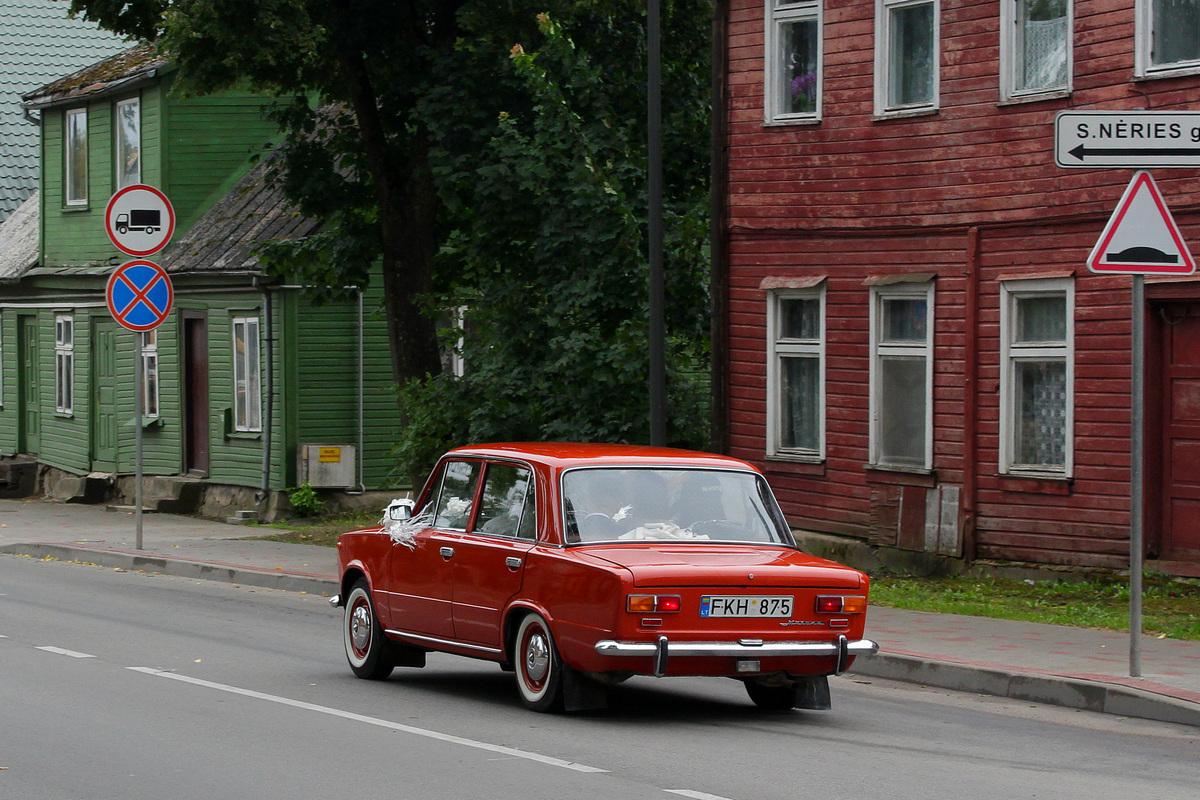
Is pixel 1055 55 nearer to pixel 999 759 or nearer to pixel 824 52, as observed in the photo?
pixel 824 52

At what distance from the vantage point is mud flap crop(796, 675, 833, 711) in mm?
9766

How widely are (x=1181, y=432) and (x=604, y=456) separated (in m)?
7.29

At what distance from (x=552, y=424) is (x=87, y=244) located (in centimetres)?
1544

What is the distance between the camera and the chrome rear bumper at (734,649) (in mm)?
8750

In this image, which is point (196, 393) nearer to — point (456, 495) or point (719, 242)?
point (719, 242)

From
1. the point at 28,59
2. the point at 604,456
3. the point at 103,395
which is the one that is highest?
the point at 28,59

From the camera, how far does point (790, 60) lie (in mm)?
18719

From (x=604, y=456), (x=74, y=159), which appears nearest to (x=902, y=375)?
(x=604, y=456)

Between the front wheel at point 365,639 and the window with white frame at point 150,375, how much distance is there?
19.6 m

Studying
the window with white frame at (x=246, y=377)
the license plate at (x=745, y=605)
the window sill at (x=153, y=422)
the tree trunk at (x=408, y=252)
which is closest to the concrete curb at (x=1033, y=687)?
the license plate at (x=745, y=605)

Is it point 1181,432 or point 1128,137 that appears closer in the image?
point 1128,137

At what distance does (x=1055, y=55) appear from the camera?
1608 cm

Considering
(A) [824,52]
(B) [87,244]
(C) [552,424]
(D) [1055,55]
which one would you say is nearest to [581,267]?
(C) [552,424]

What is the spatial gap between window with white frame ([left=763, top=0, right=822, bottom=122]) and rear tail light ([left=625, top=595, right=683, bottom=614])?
34.2ft
